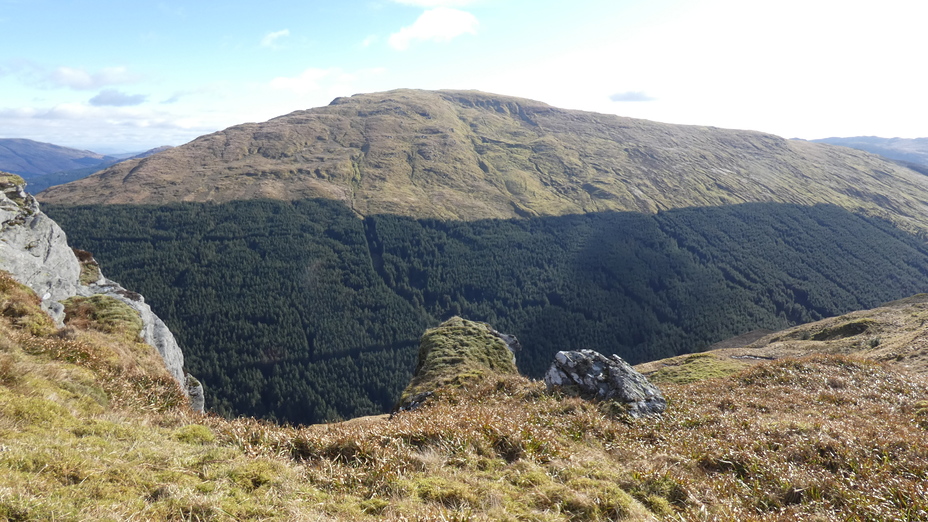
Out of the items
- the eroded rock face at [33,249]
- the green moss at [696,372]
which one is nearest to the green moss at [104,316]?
the eroded rock face at [33,249]

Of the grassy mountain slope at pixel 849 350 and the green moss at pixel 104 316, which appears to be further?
the grassy mountain slope at pixel 849 350

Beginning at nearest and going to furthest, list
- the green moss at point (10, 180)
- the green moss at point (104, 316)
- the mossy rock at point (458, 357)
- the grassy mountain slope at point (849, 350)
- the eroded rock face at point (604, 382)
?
the eroded rock face at point (604, 382) → the green moss at point (104, 316) → the mossy rock at point (458, 357) → the grassy mountain slope at point (849, 350) → the green moss at point (10, 180)

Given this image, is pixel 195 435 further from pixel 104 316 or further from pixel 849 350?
pixel 849 350

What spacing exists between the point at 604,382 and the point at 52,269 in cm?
5069

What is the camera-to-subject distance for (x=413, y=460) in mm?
10547

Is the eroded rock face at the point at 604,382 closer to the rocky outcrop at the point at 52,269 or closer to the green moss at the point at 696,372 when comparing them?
the rocky outcrop at the point at 52,269

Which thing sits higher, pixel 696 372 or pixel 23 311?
pixel 23 311

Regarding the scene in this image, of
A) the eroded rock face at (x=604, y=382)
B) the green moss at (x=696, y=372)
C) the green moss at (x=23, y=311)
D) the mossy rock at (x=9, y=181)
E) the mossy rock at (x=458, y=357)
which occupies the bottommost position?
the green moss at (x=696, y=372)

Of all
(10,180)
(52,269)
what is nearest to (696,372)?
(52,269)

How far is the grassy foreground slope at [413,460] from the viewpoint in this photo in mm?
7051

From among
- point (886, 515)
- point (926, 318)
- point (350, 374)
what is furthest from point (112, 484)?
point (350, 374)

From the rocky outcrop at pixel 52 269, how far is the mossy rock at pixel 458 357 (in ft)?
58.3


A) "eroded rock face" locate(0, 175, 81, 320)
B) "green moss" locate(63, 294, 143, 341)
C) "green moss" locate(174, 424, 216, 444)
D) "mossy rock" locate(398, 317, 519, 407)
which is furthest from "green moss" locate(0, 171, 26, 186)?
"green moss" locate(174, 424, 216, 444)

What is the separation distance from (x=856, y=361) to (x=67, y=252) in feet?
250
